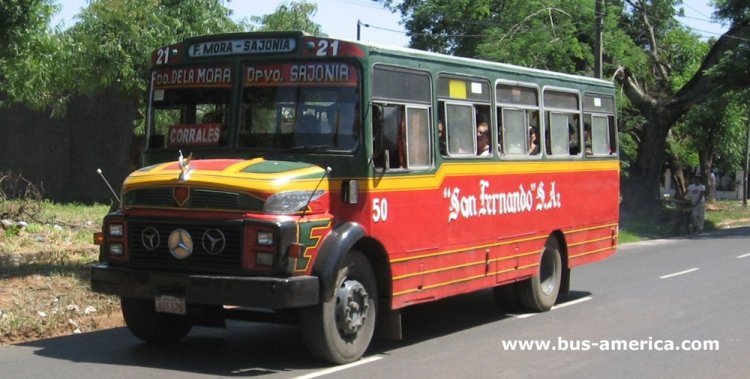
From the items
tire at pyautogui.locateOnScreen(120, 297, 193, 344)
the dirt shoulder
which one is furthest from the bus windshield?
the dirt shoulder

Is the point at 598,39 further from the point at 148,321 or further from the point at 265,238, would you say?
the point at 265,238

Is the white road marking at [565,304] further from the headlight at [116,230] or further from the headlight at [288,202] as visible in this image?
the headlight at [116,230]

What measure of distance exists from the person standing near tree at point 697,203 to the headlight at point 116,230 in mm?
22565

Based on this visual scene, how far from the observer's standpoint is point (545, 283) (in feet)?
40.8

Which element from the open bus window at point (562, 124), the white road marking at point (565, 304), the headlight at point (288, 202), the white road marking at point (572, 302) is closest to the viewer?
the headlight at point (288, 202)

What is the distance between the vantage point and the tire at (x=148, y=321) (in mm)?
9172

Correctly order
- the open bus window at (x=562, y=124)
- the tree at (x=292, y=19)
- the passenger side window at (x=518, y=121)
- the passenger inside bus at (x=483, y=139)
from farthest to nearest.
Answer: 1. the tree at (x=292, y=19)
2. the open bus window at (x=562, y=124)
3. the passenger side window at (x=518, y=121)
4. the passenger inside bus at (x=483, y=139)

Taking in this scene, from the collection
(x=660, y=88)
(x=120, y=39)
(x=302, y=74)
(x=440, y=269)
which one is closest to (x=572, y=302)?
(x=440, y=269)

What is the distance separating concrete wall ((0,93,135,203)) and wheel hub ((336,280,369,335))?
19650 mm

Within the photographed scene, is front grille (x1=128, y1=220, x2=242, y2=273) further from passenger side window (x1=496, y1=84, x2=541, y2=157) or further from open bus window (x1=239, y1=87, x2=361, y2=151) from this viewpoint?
passenger side window (x1=496, y1=84, x2=541, y2=157)

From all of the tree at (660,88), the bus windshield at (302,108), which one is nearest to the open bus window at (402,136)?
the bus windshield at (302,108)

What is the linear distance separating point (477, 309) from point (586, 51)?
58.1 feet

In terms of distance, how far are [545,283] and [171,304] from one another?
18.8 ft

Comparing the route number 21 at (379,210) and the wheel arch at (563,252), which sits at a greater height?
the route number 21 at (379,210)
